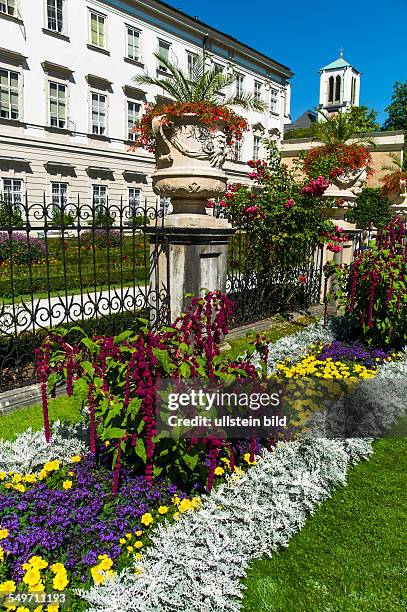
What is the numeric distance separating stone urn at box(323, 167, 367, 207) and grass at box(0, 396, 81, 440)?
19.0 ft

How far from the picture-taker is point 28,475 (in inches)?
114

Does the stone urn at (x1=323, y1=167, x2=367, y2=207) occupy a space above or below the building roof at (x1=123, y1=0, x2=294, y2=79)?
below

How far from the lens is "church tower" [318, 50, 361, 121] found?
7244 centimetres

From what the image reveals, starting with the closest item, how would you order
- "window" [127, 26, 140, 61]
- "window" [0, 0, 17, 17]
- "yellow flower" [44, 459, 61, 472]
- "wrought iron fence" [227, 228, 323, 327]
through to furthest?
"yellow flower" [44, 459, 61, 472] → "wrought iron fence" [227, 228, 323, 327] → "window" [0, 0, 17, 17] → "window" [127, 26, 140, 61]

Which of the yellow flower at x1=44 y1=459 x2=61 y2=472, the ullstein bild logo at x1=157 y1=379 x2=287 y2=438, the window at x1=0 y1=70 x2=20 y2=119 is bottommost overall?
the yellow flower at x1=44 y1=459 x2=61 y2=472

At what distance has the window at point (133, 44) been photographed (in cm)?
2303

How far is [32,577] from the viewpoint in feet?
6.81

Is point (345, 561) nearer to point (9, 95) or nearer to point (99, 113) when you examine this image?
point (9, 95)

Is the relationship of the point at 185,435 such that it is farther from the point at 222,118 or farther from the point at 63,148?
the point at 63,148

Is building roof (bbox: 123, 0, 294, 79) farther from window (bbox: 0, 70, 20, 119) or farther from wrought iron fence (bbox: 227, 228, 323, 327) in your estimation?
wrought iron fence (bbox: 227, 228, 323, 327)

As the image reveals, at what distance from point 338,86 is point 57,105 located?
6578cm

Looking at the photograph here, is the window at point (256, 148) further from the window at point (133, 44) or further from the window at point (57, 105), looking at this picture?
the window at point (57, 105)

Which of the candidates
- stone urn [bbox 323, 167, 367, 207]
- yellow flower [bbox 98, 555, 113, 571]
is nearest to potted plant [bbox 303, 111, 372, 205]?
stone urn [bbox 323, 167, 367, 207]

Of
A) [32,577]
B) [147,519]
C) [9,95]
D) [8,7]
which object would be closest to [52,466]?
[147,519]
